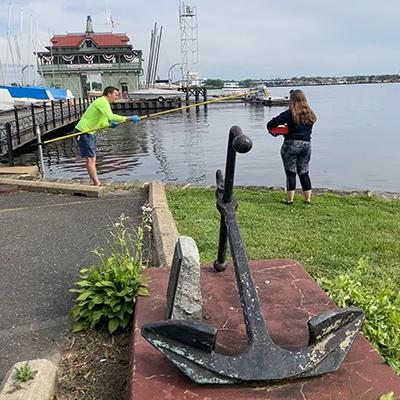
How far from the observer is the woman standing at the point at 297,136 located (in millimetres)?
6578

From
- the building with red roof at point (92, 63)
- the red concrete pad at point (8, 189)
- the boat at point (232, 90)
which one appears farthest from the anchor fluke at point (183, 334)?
the boat at point (232, 90)

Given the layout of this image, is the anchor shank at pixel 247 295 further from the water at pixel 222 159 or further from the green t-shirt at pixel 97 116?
the water at pixel 222 159

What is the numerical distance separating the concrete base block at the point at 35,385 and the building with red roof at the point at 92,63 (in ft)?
198

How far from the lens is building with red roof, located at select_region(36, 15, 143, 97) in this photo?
59.5 m

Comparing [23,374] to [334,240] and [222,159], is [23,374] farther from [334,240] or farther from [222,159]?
[222,159]

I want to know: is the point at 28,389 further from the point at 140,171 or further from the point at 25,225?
the point at 140,171

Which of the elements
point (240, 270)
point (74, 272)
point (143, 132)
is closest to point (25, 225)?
point (74, 272)

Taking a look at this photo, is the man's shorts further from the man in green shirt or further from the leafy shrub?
the leafy shrub

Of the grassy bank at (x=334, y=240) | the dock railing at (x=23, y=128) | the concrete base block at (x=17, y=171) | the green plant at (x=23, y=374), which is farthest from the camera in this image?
the dock railing at (x=23, y=128)

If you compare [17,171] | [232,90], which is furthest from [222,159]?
[232,90]

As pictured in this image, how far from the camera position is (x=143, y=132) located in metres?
32.4

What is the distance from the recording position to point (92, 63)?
60.2m

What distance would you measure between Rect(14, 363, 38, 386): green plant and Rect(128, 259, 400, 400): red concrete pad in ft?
1.89

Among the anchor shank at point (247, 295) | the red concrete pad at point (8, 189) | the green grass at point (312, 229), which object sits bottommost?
the green grass at point (312, 229)
